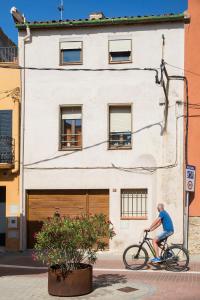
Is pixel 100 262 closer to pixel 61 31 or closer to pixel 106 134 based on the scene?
pixel 106 134

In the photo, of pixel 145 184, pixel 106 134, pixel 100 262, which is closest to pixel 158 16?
pixel 106 134

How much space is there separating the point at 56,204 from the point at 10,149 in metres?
2.62

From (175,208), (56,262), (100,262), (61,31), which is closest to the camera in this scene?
(56,262)

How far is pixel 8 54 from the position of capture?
21141 mm

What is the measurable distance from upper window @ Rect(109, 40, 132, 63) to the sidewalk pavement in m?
7.23

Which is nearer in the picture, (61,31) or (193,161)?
(193,161)

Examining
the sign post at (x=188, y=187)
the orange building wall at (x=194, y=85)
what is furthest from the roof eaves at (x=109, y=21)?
the sign post at (x=188, y=187)

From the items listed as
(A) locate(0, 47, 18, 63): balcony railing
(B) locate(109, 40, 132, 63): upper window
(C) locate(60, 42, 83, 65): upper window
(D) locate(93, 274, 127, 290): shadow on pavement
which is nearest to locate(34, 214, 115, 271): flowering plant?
(D) locate(93, 274, 127, 290): shadow on pavement

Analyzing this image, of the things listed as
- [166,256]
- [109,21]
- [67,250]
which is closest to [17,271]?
[166,256]

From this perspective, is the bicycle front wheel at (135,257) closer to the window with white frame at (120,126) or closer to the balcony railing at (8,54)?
the window with white frame at (120,126)

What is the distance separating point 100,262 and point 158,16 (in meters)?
8.69

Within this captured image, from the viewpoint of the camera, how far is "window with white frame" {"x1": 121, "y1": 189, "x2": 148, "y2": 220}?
18.1 metres

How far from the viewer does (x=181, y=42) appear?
58.7 feet

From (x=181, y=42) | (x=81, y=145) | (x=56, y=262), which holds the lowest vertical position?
(x=56, y=262)
